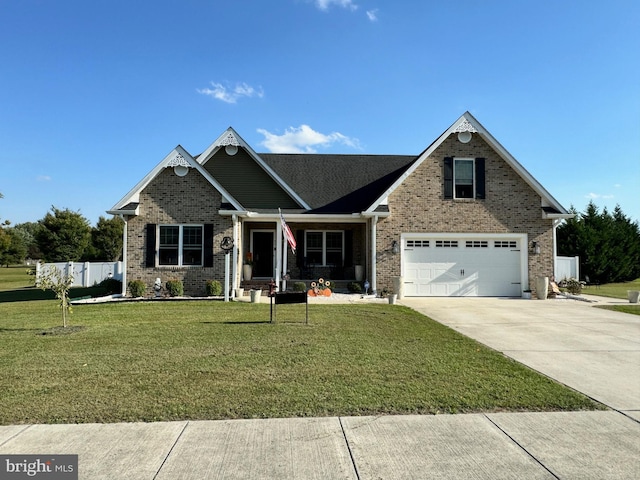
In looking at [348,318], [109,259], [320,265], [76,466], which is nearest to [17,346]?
[76,466]

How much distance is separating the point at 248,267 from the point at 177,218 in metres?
3.81

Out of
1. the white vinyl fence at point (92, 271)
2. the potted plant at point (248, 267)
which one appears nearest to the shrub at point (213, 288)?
the potted plant at point (248, 267)

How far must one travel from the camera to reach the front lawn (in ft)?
15.4

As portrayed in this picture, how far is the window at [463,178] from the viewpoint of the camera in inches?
680

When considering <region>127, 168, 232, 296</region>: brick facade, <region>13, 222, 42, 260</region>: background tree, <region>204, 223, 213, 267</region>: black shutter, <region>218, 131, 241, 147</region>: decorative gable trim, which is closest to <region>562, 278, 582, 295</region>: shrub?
<region>127, 168, 232, 296</region>: brick facade

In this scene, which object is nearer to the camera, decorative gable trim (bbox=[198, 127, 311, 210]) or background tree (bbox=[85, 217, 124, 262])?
decorative gable trim (bbox=[198, 127, 311, 210])

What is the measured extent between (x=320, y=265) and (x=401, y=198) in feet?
16.2

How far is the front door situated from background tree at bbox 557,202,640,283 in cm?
1891

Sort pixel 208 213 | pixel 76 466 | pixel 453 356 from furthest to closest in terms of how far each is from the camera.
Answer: pixel 208 213 → pixel 453 356 → pixel 76 466

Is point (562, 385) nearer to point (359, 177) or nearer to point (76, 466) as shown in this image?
point (76, 466)

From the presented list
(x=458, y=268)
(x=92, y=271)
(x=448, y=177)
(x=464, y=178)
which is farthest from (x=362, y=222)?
(x=92, y=271)

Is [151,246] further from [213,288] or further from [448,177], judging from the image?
[448,177]

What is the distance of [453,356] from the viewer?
6.99m

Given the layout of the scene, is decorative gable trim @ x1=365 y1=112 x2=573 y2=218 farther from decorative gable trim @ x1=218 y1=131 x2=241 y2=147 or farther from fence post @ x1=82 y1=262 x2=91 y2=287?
fence post @ x1=82 y1=262 x2=91 y2=287
